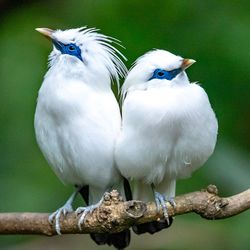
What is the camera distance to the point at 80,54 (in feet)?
21.2

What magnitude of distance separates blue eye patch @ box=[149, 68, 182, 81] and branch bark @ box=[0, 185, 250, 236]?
54cm

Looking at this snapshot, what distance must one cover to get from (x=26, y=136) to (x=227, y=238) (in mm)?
1203

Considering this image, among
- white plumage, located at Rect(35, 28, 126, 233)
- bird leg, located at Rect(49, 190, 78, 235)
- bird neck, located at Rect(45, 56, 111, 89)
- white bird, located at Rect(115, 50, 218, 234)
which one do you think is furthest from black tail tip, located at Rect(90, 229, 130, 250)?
bird neck, located at Rect(45, 56, 111, 89)

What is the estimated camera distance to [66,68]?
6449mm

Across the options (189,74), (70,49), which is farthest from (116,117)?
(189,74)

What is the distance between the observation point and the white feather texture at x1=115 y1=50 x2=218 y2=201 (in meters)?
6.28

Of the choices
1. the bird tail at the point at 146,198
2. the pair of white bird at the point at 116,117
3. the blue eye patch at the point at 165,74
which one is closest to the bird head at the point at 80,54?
the pair of white bird at the point at 116,117

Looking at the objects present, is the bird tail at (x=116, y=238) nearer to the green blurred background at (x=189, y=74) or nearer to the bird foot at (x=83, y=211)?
the bird foot at (x=83, y=211)

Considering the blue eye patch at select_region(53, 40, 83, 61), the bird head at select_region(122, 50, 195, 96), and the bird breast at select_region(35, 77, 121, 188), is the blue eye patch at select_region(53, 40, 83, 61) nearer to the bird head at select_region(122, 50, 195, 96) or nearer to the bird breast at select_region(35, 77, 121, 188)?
the bird breast at select_region(35, 77, 121, 188)

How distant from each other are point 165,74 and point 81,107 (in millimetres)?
426

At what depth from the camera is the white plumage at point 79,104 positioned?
6418mm

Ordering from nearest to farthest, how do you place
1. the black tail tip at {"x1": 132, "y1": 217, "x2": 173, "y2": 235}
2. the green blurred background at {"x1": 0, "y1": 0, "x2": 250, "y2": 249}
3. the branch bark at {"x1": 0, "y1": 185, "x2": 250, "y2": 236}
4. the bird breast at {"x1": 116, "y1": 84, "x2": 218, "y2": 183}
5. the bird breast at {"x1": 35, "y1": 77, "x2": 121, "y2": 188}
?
the branch bark at {"x1": 0, "y1": 185, "x2": 250, "y2": 236} < the bird breast at {"x1": 116, "y1": 84, "x2": 218, "y2": 183} < the bird breast at {"x1": 35, "y1": 77, "x2": 121, "y2": 188} < the black tail tip at {"x1": 132, "y1": 217, "x2": 173, "y2": 235} < the green blurred background at {"x1": 0, "y1": 0, "x2": 250, "y2": 249}

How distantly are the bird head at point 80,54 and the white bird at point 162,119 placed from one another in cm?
15

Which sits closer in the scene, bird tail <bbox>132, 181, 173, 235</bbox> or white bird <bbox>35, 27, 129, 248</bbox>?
white bird <bbox>35, 27, 129, 248</bbox>
